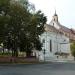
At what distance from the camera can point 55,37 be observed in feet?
396

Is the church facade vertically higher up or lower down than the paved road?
higher up

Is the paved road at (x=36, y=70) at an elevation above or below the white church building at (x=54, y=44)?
below

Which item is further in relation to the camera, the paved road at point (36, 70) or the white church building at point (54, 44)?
the white church building at point (54, 44)

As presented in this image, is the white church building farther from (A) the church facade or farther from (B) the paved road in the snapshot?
(B) the paved road

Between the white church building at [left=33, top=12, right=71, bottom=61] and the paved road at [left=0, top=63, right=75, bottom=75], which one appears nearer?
the paved road at [left=0, top=63, right=75, bottom=75]

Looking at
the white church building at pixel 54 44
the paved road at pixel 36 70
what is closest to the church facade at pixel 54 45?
the white church building at pixel 54 44

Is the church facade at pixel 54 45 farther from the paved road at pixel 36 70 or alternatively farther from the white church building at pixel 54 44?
the paved road at pixel 36 70

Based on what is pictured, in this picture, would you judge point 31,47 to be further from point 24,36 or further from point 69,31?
point 69,31

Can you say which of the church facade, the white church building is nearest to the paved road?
the church facade

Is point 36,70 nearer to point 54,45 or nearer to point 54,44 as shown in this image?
point 54,45

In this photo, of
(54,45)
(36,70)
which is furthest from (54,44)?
(36,70)

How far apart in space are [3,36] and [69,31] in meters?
98.1

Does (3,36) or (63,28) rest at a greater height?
(63,28)

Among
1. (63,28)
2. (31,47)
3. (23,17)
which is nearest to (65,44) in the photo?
(63,28)
